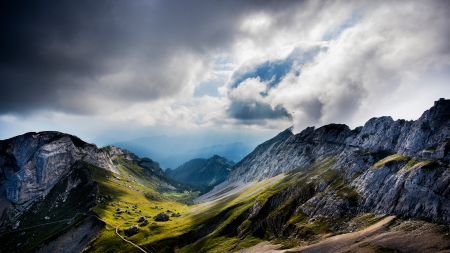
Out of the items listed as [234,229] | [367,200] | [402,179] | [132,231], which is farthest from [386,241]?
[132,231]

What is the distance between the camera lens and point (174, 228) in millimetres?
166875

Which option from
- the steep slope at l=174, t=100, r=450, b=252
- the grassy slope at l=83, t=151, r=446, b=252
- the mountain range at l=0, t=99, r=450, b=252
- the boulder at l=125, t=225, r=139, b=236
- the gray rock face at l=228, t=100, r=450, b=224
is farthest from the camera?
the boulder at l=125, t=225, r=139, b=236

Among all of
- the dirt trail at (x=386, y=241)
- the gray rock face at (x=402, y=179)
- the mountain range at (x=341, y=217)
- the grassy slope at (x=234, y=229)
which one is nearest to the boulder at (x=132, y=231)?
the mountain range at (x=341, y=217)

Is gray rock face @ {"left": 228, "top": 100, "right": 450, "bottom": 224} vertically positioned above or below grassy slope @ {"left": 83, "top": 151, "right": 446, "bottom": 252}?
above

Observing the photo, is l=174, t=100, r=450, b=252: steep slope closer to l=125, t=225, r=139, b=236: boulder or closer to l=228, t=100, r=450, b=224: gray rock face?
l=228, t=100, r=450, b=224: gray rock face

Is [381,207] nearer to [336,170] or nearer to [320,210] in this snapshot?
[320,210]

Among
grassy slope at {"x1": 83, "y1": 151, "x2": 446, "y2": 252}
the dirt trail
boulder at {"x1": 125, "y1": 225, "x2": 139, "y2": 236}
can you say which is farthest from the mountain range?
grassy slope at {"x1": 83, "y1": 151, "x2": 446, "y2": 252}

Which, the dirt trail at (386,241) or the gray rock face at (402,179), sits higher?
the gray rock face at (402,179)

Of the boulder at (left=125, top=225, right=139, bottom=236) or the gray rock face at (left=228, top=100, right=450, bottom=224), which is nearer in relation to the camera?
the gray rock face at (left=228, top=100, right=450, bottom=224)

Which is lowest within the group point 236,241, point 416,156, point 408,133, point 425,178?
point 236,241

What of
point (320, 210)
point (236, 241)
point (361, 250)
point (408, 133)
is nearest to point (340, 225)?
point (320, 210)

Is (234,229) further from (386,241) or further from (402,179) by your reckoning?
Answer: (402,179)

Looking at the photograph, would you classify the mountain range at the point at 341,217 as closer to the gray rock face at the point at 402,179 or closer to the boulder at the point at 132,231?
the boulder at the point at 132,231

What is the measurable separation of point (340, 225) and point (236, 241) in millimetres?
54195
